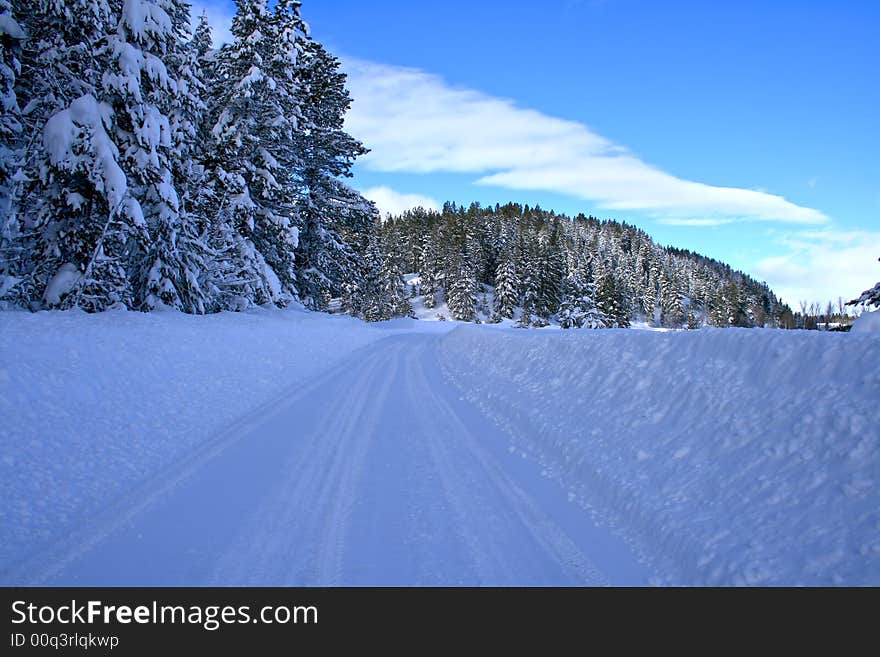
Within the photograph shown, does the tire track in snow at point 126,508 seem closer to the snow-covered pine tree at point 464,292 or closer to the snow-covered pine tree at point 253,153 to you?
the snow-covered pine tree at point 253,153

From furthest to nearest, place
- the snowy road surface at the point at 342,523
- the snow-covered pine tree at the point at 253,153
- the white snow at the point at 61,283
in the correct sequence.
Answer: the snow-covered pine tree at the point at 253,153
the white snow at the point at 61,283
the snowy road surface at the point at 342,523

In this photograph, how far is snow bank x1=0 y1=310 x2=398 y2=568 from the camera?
4.91 meters

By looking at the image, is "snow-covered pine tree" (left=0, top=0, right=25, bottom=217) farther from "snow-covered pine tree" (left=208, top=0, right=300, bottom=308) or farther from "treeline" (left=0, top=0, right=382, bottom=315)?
"snow-covered pine tree" (left=208, top=0, right=300, bottom=308)

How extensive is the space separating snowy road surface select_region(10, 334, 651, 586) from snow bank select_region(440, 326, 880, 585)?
569 millimetres

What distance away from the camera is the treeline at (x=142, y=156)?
41.3 ft

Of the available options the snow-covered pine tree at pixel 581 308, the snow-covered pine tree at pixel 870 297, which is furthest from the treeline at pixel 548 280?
the snow-covered pine tree at pixel 870 297

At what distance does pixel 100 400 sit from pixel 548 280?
2465 inches

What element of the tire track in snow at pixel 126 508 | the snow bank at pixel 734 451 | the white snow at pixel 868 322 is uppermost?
the white snow at pixel 868 322

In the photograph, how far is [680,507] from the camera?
4.61m

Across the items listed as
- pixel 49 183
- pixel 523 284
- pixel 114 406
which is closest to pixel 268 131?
pixel 49 183

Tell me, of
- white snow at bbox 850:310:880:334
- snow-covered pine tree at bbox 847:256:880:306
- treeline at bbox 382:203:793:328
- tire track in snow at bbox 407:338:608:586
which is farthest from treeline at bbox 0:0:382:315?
treeline at bbox 382:203:793:328

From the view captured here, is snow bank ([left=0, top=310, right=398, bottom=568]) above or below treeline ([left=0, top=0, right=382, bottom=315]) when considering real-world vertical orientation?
below

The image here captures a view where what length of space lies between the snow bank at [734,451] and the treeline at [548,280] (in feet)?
101
